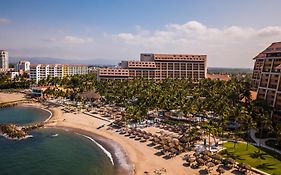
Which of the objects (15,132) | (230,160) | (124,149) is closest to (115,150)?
(124,149)

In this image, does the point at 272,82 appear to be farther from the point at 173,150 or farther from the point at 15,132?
the point at 15,132

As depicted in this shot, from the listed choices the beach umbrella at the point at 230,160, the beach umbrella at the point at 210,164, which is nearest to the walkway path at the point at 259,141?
the beach umbrella at the point at 230,160

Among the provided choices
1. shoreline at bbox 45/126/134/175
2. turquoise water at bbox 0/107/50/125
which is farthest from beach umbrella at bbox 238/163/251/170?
turquoise water at bbox 0/107/50/125

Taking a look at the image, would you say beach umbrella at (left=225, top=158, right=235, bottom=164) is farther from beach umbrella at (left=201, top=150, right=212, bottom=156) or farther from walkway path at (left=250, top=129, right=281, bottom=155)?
walkway path at (left=250, top=129, right=281, bottom=155)

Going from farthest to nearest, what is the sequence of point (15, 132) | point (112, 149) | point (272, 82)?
point (272, 82) → point (15, 132) → point (112, 149)

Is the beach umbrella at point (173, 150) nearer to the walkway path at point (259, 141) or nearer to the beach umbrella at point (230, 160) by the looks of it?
the beach umbrella at point (230, 160)

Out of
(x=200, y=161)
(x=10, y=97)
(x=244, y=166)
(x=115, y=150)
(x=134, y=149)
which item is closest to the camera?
(x=244, y=166)
